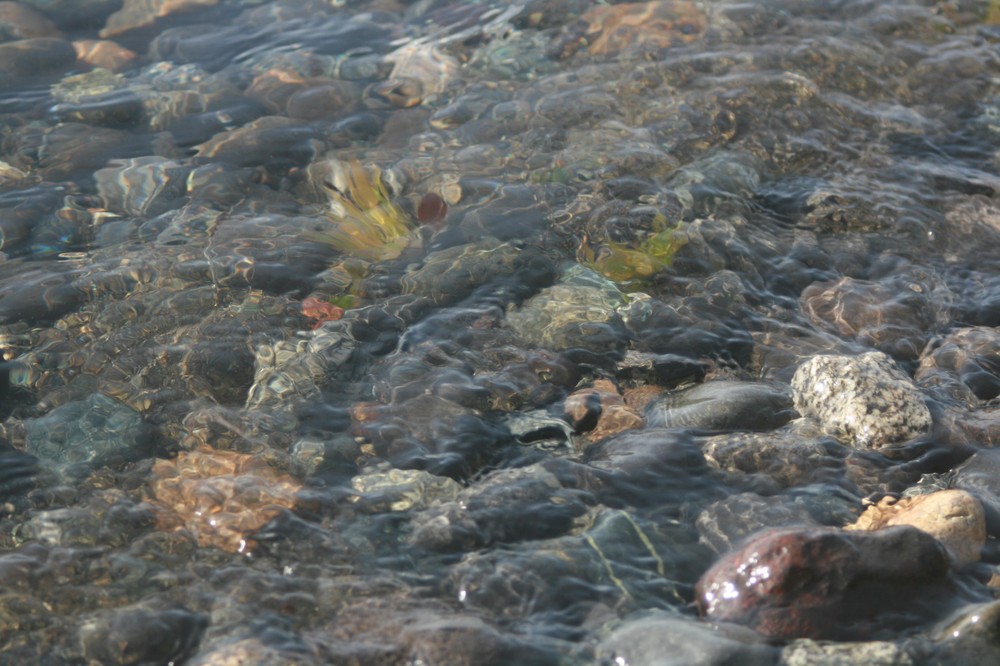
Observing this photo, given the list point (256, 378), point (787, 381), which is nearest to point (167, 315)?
point (256, 378)

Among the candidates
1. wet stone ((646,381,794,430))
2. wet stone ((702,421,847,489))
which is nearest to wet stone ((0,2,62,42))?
wet stone ((646,381,794,430))

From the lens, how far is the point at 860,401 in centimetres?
364

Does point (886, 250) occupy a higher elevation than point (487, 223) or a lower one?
lower

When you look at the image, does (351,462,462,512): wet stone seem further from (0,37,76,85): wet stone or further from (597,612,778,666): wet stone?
(0,37,76,85): wet stone

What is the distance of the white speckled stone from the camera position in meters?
3.59

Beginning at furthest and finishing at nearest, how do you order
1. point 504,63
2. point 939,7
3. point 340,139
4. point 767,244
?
point 939,7
point 504,63
point 340,139
point 767,244

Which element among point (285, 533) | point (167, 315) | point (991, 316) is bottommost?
point (991, 316)

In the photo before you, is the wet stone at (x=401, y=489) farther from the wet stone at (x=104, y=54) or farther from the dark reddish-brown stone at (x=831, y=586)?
the wet stone at (x=104, y=54)

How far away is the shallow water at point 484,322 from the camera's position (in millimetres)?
2910

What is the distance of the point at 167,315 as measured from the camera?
13.8 ft

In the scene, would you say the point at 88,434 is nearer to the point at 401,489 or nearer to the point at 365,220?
the point at 401,489

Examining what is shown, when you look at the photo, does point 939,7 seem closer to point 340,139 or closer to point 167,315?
point 340,139

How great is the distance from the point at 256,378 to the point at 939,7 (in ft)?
19.5

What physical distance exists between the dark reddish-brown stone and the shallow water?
19 mm
